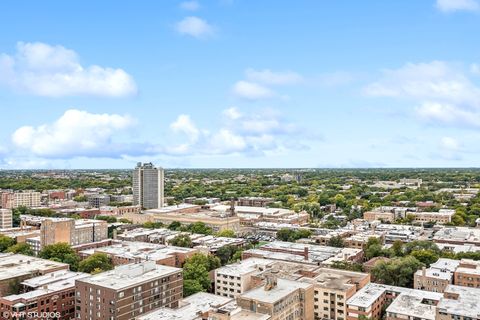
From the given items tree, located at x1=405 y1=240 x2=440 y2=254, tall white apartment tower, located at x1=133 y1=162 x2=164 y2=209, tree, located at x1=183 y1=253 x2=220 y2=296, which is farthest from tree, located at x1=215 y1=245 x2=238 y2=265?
tall white apartment tower, located at x1=133 y1=162 x2=164 y2=209

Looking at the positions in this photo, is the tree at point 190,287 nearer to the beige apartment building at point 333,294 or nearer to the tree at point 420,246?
the beige apartment building at point 333,294

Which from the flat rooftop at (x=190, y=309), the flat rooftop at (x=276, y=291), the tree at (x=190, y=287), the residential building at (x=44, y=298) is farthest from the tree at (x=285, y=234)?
the residential building at (x=44, y=298)

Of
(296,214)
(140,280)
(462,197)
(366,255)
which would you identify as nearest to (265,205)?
(296,214)

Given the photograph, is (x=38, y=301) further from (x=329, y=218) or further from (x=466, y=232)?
(x=329, y=218)

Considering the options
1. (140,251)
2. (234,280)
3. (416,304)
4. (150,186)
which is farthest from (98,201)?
(416,304)

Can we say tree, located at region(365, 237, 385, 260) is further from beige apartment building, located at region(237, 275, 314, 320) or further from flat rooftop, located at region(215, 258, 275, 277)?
beige apartment building, located at region(237, 275, 314, 320)
